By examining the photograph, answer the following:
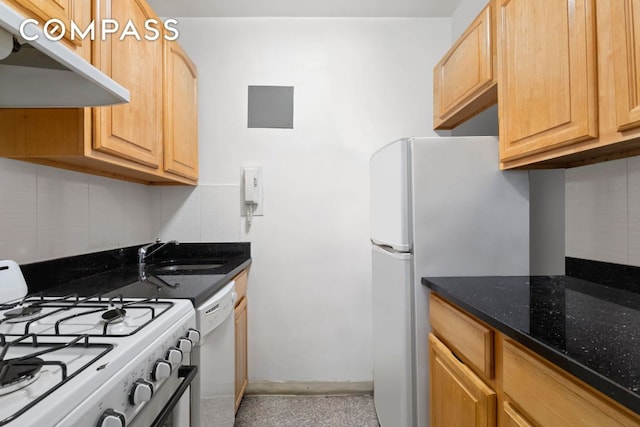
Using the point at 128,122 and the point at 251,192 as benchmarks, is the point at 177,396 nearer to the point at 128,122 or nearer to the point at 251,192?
the point at 128,122

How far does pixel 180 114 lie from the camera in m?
1.87

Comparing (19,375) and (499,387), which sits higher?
(19,375)

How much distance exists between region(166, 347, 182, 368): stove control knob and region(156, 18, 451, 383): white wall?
52.2 inches

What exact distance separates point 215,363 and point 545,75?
1613 mm

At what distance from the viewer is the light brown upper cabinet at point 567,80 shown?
0.85 metres

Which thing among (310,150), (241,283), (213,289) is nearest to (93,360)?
(213,289)

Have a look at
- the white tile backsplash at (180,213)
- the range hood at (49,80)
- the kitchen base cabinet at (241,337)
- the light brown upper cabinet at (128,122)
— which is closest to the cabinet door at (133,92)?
the light brown upper cabinet at (128,122)

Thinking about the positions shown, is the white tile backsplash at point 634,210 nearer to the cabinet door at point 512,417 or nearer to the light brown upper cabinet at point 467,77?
the light brown upper cabinet at point 467,77

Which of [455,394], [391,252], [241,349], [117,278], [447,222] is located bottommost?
[241,349]

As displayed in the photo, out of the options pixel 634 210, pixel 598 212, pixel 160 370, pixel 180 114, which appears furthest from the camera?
pixel 180 114

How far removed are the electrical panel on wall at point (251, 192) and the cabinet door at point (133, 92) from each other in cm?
62

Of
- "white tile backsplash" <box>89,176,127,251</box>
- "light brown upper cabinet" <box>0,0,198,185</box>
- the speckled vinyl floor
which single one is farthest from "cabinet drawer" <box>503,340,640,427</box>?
"white tile backsplash" <box>89,176,127,251</box>

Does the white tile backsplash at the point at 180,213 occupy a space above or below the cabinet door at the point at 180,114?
below

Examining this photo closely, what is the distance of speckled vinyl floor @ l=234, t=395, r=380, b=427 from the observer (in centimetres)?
187
